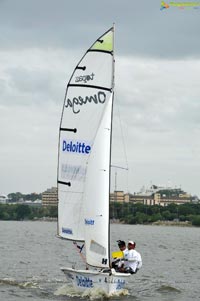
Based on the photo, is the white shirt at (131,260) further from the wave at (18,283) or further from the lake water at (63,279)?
the wave at (18,283)

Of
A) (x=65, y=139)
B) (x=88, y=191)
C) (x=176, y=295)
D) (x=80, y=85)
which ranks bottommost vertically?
(x=176, y=295)

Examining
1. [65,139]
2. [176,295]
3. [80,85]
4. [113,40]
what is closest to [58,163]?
[65,139]

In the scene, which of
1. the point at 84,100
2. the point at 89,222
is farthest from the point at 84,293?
the point at 84,100

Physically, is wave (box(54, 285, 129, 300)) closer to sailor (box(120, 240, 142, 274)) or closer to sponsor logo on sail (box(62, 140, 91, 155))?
sailor (box(120, 240, 142, 274))

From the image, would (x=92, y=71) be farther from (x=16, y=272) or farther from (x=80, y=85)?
(x=16, y=272)

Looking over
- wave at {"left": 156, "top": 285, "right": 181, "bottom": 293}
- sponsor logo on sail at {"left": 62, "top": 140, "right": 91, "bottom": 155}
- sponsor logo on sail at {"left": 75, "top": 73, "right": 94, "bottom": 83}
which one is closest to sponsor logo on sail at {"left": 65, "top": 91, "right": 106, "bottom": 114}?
sponsor logo on sail at {"left": 75, "top": 73, "right": 94, "bottom": 83}

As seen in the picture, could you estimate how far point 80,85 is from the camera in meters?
29.6

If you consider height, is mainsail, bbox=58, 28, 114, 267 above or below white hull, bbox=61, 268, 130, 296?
above

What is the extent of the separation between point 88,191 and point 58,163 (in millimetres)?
1905

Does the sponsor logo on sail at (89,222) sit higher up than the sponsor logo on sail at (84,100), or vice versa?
the sponsor logo on sail at (84,100)

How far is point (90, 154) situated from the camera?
2938 cm

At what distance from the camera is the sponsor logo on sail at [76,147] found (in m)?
29.5

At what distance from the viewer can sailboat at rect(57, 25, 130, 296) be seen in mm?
29000

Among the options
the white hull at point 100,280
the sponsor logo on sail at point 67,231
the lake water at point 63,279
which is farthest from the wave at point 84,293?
the sponsor logo on sail at point 67,231
